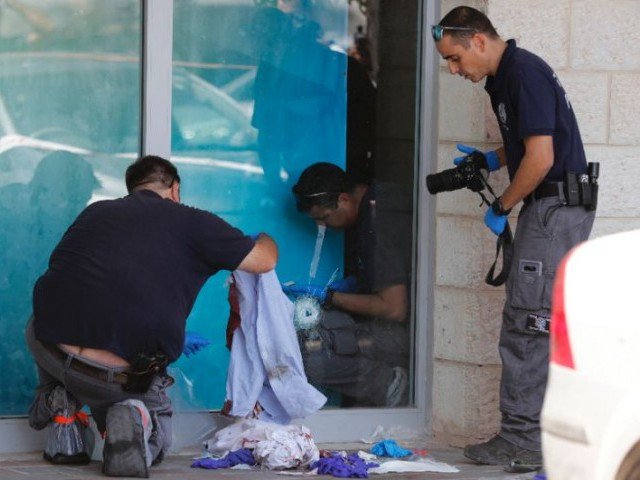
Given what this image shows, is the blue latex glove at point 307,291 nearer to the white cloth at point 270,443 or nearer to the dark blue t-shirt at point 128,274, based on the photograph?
the white cloth at point 270,443

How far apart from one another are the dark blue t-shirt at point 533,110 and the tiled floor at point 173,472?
139cm

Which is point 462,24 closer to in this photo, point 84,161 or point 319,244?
point 319,244

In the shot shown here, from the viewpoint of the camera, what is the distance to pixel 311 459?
A: 6.70 metres

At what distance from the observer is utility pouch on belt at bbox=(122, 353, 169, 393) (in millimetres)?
6340

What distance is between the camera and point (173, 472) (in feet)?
21.4

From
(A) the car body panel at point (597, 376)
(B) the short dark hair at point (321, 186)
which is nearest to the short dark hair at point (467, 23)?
(B) the short dark hair at point (321, 186)

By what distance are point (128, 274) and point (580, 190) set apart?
207 centimetres

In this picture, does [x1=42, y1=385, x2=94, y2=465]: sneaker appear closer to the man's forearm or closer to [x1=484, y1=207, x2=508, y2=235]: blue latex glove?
the man's forearm

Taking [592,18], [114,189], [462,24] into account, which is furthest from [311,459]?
[592,18]

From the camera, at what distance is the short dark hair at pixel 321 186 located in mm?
7500

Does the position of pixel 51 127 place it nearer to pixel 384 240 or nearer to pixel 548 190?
pixel 384 240

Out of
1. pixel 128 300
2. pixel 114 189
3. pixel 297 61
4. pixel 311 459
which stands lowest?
pixel 311 459

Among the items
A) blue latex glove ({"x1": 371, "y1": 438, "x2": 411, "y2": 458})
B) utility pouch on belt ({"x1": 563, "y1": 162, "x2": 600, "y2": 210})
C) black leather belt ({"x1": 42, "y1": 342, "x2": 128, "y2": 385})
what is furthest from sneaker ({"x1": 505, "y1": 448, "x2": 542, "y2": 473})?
black leather belt ({"x1": 42, "y1": 342, "x2": 128, "y2": 385})

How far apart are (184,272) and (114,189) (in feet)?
3.13
